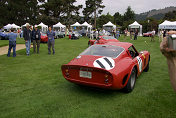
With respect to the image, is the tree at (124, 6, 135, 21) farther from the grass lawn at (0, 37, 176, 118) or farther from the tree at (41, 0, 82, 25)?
the grass lawn at (0, 37, 176, 118)

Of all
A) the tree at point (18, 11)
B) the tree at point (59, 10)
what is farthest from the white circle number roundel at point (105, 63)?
the tree at point (18, 11)

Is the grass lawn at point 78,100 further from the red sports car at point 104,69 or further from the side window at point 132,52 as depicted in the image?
the side window at point 132,52

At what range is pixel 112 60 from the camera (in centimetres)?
429

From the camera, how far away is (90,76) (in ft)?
13.0

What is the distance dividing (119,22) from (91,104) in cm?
9203

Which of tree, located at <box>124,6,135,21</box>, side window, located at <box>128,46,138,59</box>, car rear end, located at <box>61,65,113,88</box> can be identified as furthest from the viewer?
tree, located at <box>124,6,135,21</box>

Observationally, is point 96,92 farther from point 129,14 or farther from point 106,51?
point 129,14

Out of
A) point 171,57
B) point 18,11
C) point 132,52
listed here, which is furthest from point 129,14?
point 171,57

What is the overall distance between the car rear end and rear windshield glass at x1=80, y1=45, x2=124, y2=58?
0.90 m

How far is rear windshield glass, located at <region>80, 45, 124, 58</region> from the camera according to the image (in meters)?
4.67

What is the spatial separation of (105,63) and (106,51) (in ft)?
2.69

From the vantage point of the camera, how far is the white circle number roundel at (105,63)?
155 inches

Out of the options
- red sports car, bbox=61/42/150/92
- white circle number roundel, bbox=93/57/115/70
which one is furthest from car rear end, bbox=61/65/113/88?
white circle number roundel, bbox=93/57/115/70

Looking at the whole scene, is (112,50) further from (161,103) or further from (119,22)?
(119,22)
